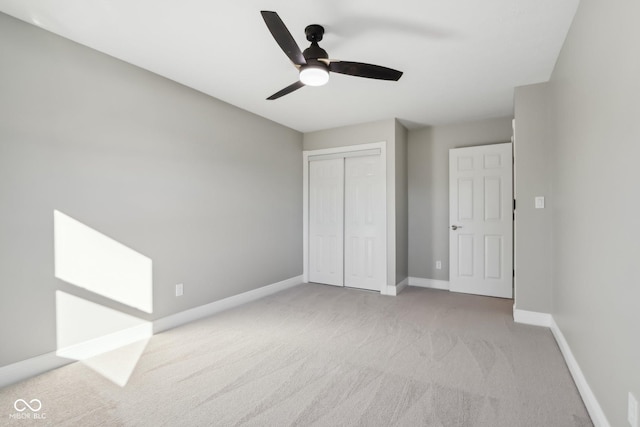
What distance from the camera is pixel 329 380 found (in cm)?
209

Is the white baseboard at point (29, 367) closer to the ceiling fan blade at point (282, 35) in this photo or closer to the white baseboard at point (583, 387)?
the ceiling fan blade at point (282, 35)

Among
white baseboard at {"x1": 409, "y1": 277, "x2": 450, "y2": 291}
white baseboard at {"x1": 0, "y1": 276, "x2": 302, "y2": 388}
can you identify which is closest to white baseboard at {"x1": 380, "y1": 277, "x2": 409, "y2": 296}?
white baseboard at {"x1": 409, "y1": 277, "x2": 450, "y2": 291}

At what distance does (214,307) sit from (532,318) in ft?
11.1

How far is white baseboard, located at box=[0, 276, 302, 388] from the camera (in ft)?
6.85

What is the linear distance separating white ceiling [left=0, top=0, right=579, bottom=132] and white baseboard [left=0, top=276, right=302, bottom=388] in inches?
93.6

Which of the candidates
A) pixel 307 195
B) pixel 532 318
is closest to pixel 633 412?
pixel 532 318

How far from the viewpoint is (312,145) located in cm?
496

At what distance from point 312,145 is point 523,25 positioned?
3.21 meters

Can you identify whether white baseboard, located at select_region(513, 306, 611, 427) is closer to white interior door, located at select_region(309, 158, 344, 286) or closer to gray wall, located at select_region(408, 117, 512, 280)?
gray wall, located at select_region(408, 117, 512, 280)

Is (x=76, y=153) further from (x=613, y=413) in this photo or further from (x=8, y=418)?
(x=613, y=413)

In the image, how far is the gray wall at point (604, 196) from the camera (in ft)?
4.09

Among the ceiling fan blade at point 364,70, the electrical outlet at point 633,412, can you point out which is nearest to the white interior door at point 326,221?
the ceiling fan blade at point 364,70

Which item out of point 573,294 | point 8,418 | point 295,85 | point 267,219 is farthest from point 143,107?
point 573,294

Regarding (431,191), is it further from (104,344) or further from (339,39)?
(104,344)
